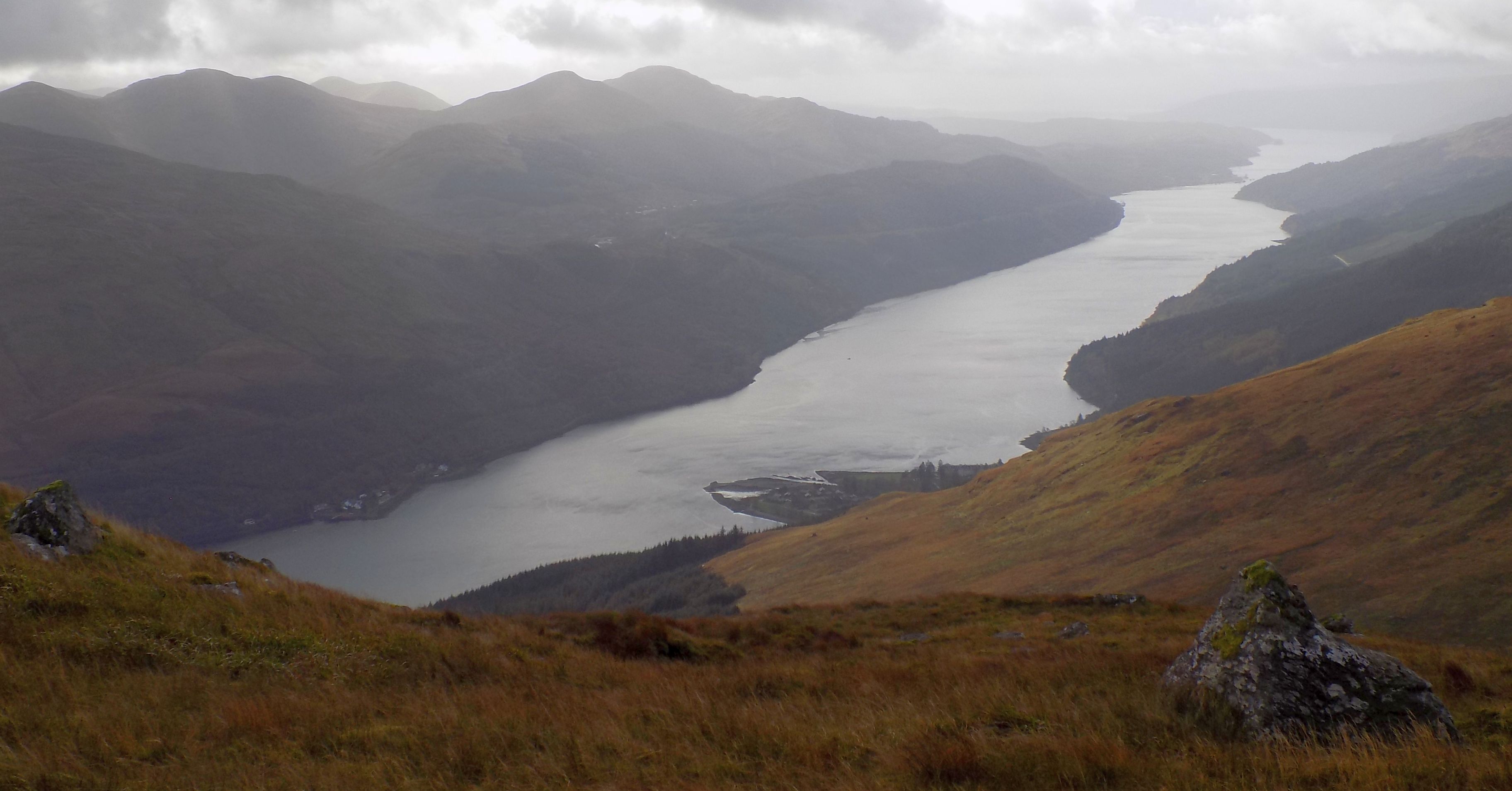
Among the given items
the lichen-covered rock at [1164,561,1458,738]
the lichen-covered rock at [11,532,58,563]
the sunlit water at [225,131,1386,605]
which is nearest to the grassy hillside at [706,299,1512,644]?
the lichen-covered rock at [1164,561,1458,738]

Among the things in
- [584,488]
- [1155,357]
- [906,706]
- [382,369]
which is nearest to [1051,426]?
[1155,357]

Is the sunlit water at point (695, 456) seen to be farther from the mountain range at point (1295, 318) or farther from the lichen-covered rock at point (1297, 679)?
the lichen-covered rock at point (1297, 679)

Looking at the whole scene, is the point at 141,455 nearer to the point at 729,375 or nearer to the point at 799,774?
the point at 729,375

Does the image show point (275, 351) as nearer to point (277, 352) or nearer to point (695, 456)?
point (277, 352)

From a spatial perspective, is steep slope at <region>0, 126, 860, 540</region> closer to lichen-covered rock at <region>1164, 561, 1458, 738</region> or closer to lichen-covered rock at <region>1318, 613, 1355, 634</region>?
lichen-covered rock at <region>1318, 613, 1355, 634</region>

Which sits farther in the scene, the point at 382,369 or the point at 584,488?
the point at 382,369

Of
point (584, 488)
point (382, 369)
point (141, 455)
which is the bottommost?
point (584, 488)

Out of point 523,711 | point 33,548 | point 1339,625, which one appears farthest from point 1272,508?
point 33,548
